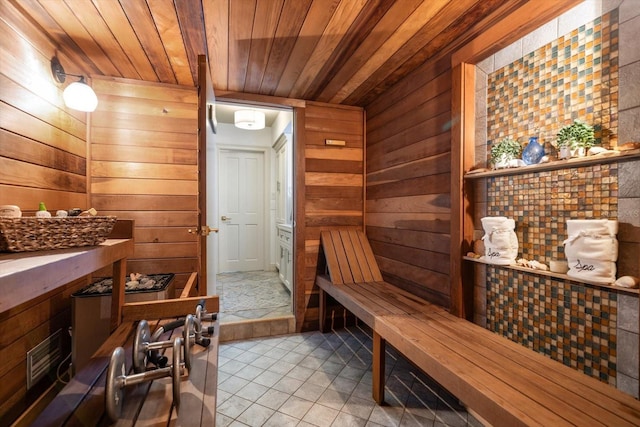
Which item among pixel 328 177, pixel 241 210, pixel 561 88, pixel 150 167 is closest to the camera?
pixel 561 88

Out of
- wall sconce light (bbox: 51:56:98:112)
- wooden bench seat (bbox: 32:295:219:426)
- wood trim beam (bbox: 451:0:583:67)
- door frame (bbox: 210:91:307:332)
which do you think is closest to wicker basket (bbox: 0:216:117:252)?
wooden bench seat (bbox: 32:295:219:426)

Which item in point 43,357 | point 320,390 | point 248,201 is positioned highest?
point 248,201

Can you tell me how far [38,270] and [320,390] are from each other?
1.77m

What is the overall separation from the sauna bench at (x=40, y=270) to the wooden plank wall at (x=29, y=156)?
102cm

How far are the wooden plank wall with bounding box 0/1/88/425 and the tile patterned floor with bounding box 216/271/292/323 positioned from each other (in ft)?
4.54

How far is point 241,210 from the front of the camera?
510 cm

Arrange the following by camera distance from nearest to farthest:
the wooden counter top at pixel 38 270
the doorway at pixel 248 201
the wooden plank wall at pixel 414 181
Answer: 1. the wooden counter top at pixel 38 270
2. the wooden plank wall at pixel 414 181
3. the doorway at pixel 248 201

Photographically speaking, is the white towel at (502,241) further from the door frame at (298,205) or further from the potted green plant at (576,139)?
the door frame at (298,205)

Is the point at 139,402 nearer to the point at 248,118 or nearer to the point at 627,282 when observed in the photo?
the point at 627,282

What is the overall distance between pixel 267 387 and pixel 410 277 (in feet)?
4.25

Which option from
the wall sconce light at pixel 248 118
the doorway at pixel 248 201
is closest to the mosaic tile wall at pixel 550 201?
the wall sconce light at pixel 248 118

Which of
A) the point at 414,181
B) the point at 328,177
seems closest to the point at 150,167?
the point at 328,177

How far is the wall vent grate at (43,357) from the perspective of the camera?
1.66 metres

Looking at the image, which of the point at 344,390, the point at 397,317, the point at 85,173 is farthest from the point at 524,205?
the point at 85,173
